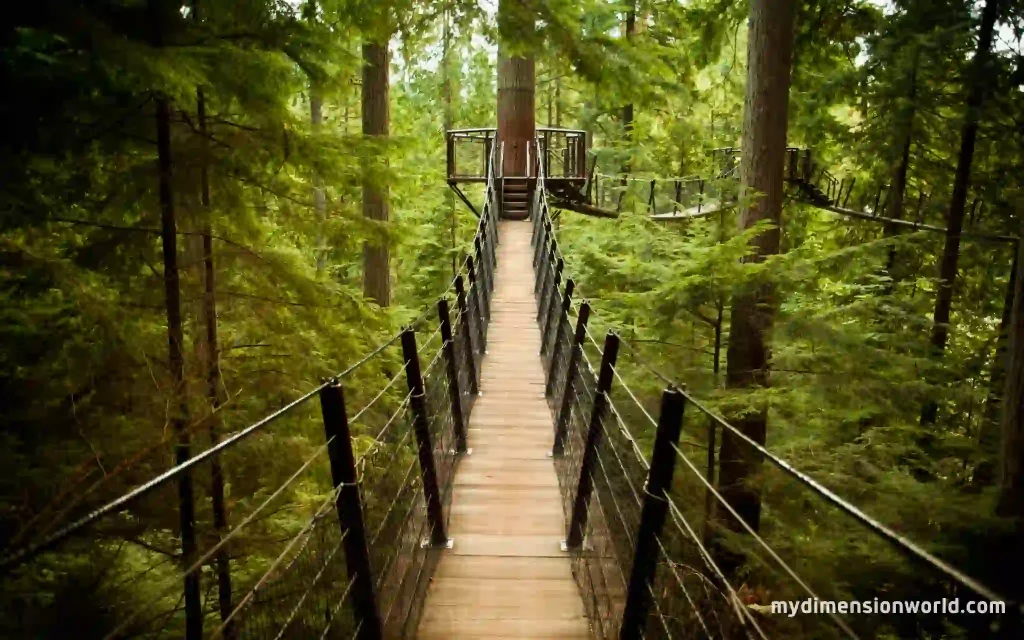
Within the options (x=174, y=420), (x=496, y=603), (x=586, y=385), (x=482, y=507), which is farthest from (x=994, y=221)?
(x=174, y=420)

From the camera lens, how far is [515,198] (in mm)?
15500

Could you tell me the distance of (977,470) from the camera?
693cm

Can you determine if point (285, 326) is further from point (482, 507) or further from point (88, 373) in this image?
point (482, 507)

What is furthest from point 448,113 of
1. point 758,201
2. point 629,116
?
point 758,201

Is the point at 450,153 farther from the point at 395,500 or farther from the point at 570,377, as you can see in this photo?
the point at 395,500

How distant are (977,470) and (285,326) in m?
6.92

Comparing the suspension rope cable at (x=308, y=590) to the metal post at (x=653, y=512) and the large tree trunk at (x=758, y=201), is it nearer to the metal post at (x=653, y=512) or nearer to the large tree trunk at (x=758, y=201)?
the metal post at (x=653, y=512)

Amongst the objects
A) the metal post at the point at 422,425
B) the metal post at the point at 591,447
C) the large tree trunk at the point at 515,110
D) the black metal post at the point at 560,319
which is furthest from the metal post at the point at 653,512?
the large tree trunk at the point at 515,110

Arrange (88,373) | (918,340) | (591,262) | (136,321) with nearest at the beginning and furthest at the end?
(88,373) < (136,321) < (918,340) < (591,262)

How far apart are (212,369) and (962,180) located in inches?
346

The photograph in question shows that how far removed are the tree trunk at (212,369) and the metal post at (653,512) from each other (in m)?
2.23

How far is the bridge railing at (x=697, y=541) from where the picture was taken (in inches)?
79.0

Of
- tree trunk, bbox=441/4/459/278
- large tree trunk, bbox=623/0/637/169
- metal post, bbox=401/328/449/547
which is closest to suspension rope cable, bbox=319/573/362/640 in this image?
metal post, bbox=401/328/449/547

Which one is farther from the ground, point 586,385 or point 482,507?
point 586,385
